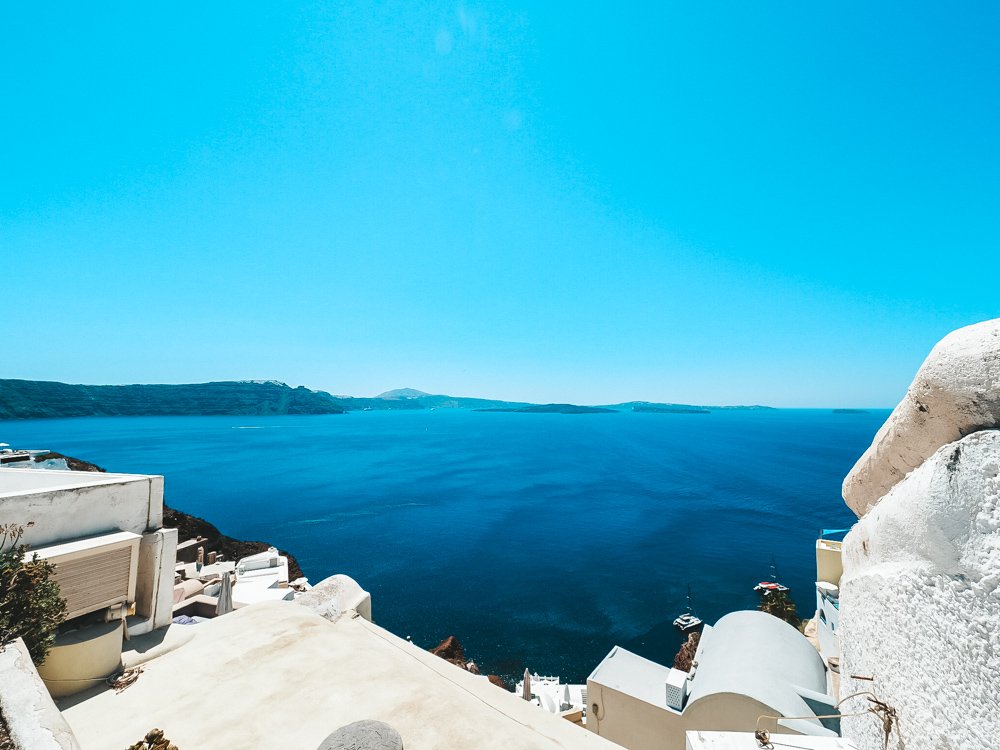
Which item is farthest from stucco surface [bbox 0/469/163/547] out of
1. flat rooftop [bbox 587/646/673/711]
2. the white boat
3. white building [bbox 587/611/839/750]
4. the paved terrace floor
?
the white boat

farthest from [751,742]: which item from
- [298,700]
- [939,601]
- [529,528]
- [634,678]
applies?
[529,528]

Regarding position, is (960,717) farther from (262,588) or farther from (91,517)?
(262,588)

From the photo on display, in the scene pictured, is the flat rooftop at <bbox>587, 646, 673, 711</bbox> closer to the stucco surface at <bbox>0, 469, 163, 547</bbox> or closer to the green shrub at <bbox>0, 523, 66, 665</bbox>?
the stucco surface at <bbox>0, 469, 163, 547</bbox>

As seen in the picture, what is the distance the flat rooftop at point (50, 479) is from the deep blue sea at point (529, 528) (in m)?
31.1

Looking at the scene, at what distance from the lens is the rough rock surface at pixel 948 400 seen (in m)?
3.25

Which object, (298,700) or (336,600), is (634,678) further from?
(298,700)

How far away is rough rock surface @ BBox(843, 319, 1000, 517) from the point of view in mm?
3252

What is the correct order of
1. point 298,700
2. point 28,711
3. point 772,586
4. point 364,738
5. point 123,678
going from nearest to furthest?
point 28,711 → point 364,738 → point 298,700 → point 123,678 → point 772,586

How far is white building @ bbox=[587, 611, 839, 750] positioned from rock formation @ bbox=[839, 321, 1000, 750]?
39.6 feet

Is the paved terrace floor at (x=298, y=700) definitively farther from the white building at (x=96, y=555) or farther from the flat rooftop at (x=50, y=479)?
the flat rooftop at (x=50, y=479)

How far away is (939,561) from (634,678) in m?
18.4

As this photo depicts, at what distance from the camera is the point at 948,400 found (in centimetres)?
355

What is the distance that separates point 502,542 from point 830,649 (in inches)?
1722

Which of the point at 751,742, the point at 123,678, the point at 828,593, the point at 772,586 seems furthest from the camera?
the point at 772,586
